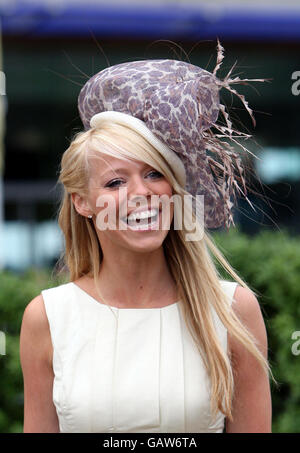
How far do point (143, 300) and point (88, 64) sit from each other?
12.9m

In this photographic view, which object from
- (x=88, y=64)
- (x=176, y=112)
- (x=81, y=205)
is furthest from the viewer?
(x=88, y=64)

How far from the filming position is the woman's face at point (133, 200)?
7.93 ft

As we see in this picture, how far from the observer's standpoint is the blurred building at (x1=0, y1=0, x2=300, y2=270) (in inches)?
523

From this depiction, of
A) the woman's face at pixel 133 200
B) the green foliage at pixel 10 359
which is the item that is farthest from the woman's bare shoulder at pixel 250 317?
the green foliage at pixel 10 359

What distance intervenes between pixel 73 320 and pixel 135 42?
11916 mm

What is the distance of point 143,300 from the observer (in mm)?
2621

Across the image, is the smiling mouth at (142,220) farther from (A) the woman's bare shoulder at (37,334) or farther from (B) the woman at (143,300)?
(A) the woman's bare shoulder at (37,334)

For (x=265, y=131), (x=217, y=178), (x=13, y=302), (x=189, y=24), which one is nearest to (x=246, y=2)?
A: (x=189, y=24)

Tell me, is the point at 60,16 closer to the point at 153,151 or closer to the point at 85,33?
the point at 85,33

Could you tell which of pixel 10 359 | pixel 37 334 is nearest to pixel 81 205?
pixel 37 334

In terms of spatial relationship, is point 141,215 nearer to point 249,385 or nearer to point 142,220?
point 142,220

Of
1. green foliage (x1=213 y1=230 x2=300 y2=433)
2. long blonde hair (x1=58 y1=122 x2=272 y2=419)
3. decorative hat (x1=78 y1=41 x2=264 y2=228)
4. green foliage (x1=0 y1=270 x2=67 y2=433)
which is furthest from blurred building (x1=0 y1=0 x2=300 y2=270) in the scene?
decorative hat (x1=78 y1=41 x2=264 y2=228)

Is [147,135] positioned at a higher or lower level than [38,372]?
higher

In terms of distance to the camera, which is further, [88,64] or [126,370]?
[88,64]
